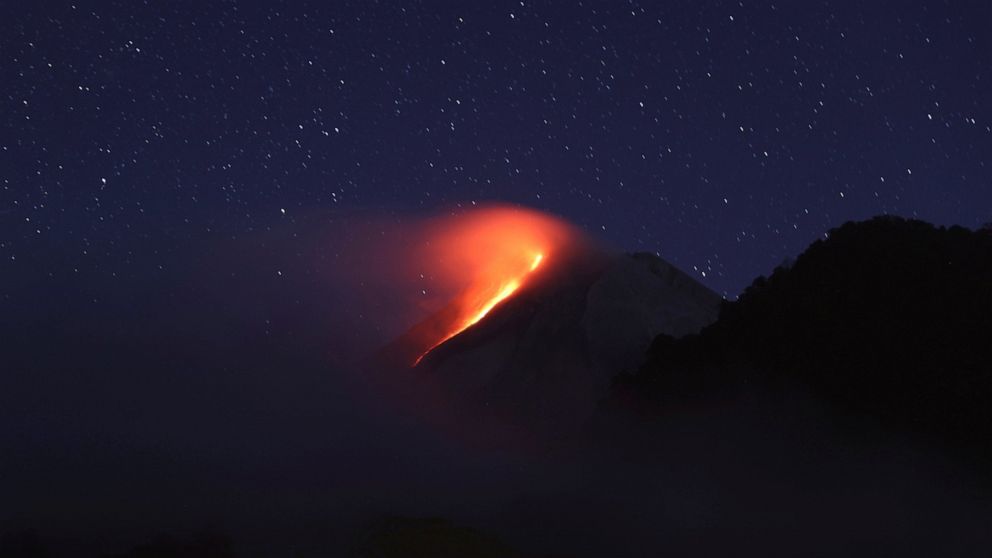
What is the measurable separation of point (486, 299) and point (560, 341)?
8.29 meters

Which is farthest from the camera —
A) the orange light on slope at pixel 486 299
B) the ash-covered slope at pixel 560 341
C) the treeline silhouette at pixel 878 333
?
the orange light on slope at pixel 486 299

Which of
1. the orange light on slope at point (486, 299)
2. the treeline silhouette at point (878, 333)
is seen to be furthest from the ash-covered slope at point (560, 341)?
the treeline silhouette at point (878, 333)

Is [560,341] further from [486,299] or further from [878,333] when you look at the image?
[878,333]

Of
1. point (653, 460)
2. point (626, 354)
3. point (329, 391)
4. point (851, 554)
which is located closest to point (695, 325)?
point (626, 354)

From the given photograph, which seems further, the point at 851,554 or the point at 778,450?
the point at 778,450

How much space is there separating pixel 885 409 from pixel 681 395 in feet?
19.7

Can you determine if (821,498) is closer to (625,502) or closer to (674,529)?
(674,529)

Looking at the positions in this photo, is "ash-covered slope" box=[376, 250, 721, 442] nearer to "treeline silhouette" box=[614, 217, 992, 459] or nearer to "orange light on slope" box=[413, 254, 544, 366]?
"orange light on slope" box=[413, 254, 544, 366]

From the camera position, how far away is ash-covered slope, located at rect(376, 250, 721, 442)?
123 ft

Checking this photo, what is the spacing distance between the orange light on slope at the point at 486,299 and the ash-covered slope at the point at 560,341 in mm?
900

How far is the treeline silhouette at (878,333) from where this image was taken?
1944 centimetres

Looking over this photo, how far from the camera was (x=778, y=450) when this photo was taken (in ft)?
71.6

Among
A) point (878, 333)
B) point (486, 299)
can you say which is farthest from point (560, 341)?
point (878, 333)

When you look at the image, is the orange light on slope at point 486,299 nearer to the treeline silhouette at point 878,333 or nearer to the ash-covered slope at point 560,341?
the ash-covered slope at point 560,341
